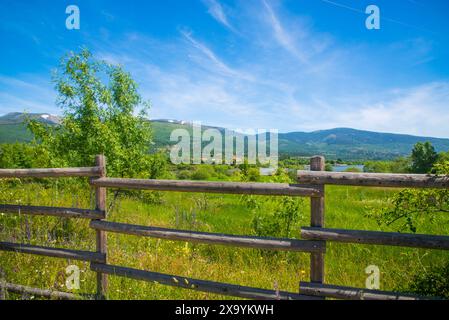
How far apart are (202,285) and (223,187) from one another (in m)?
1.15

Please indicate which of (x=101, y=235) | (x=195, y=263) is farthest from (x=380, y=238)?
(x=101, y=235)

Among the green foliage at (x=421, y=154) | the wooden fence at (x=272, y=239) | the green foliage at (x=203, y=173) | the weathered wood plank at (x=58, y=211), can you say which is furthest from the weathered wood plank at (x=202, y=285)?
the green foliage at (x=203, y=173)

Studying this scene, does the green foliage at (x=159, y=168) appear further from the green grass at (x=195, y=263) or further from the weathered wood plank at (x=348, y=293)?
the weathered wood plank at (x=348, y=293)

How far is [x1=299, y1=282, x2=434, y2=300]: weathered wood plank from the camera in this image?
3.40 m

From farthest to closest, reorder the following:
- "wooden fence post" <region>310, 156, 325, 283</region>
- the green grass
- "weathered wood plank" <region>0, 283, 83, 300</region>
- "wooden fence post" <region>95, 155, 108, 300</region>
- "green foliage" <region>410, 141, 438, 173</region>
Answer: "green foliage" <region>410, 141, 438, 173</region>, the green grass, "wooden fence post" <region>95, 155, 108, 300</region>, "weathered wood plank" <region>0, 283, 83, 300</region>, "wooden fence post" <region>310, 156, 325, 283</region>

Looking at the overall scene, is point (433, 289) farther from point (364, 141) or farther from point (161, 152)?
point (364, 141)

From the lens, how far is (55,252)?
4828 millimetres

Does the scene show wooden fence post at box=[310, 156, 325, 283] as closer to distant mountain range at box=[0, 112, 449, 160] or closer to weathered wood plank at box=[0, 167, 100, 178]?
weathered wood plank at box=[0, 167, 100, 178]

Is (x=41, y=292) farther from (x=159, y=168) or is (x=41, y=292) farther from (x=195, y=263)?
(x=159, y=168)

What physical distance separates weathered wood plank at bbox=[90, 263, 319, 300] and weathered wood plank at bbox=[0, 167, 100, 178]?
46.8 inches

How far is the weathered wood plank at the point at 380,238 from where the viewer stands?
329 centimetres

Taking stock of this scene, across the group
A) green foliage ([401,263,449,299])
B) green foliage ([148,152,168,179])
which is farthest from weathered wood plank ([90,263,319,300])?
green foliage ([148,152,168,179])

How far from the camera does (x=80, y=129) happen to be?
46.9 ft

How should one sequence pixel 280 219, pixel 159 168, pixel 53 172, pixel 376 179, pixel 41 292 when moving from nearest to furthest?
pixel 376 179 < pixel 41 292 < pixel 53 172 < pixel 280 219 < pixel 159 168
